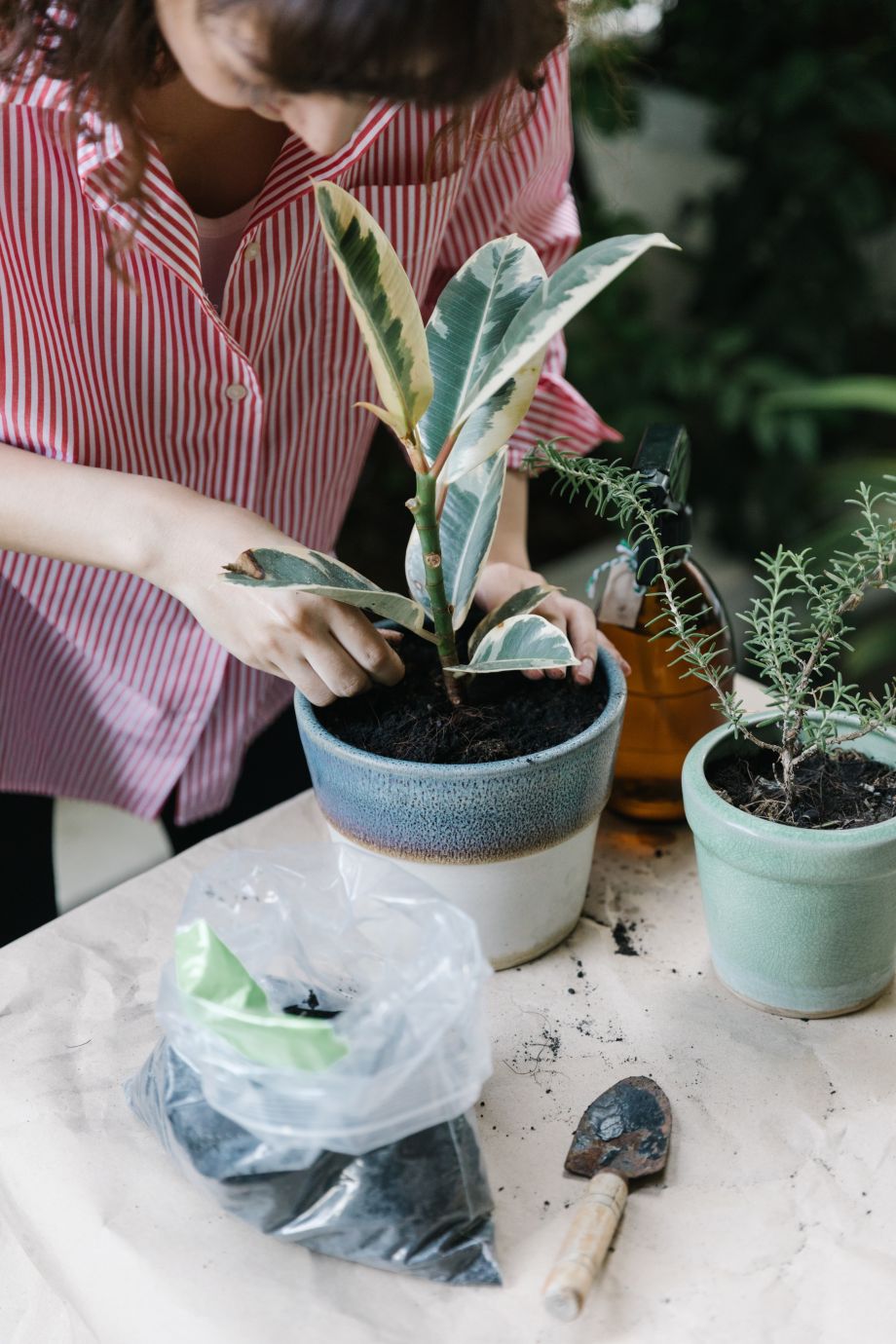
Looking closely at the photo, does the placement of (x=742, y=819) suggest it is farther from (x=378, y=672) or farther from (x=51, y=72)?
(x=51, y=72)

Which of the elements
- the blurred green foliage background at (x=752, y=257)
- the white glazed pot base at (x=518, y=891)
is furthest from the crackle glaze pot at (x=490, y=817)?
the blurred green foliage background at (x=752, y=257)

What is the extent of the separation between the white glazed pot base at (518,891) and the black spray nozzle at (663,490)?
180 mm

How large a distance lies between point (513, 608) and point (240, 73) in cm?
33

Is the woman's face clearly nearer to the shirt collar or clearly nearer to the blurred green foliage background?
the shirt collar

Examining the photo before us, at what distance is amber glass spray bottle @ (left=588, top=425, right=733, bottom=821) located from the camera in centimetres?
79

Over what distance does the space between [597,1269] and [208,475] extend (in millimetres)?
598

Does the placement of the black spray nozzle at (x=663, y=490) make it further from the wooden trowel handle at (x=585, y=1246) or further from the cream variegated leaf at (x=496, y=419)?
the wooden trowel handle at (x=585, y=1246)

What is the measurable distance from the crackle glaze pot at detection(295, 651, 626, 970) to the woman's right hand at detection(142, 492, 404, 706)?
0.04 metres

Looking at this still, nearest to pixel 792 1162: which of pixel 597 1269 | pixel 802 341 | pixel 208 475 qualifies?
pixel 597 1269

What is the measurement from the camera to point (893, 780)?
68 centimetres

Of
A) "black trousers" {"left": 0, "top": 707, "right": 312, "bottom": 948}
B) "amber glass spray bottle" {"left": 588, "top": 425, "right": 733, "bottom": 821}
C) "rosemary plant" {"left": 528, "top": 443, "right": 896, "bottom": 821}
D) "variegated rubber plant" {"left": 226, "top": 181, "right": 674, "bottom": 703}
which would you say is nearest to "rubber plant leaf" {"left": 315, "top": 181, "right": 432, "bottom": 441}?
"variegated rubber plant" {"left": 226, "top": 181, "right": 674, "bottom": 703}

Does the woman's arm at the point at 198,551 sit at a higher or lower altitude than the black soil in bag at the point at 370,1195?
higher

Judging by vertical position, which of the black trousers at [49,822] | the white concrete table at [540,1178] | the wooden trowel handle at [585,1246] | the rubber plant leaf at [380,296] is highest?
the rubber plant leaf at [380,296]

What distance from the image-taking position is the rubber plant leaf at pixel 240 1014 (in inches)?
20.0
